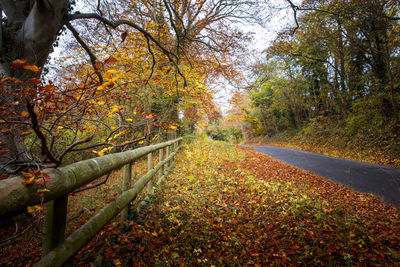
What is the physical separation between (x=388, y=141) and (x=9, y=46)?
13965 mm

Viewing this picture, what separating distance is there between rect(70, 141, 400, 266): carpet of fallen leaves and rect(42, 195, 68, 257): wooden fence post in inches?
32.1

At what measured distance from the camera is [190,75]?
773 centimetres

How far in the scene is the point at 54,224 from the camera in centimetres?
125

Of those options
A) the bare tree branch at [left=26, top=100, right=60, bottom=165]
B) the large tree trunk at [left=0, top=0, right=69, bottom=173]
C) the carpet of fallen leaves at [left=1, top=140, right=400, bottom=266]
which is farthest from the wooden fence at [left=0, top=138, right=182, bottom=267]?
the large tree trunk at [left=0, top=0, right=69, bottom=173]

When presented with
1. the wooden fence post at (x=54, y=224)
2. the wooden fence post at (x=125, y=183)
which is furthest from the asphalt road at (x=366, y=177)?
the wooden fence post at (x=54, y=224)

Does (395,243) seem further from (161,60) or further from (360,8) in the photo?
(360,8)

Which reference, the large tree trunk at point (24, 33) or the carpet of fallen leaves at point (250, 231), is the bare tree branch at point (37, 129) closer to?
the carpet of fallen leaves at point (250, 231)

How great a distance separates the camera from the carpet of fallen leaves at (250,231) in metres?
2.34

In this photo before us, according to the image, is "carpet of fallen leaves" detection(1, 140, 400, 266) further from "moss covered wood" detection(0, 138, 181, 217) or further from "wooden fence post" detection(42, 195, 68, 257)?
"moss covered wood" detection(0, 138, 181, 217)

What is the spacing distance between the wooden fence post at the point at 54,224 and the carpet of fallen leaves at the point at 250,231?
2.67 feet

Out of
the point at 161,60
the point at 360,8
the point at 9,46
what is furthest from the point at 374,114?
the point at 9,46

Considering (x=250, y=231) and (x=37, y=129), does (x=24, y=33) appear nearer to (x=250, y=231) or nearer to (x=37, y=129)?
(x=37, y=129)

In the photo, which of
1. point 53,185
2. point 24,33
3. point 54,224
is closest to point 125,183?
point 54,224

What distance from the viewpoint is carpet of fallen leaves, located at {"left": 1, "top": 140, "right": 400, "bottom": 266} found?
231cm
